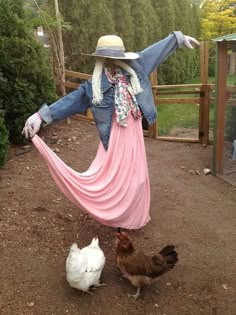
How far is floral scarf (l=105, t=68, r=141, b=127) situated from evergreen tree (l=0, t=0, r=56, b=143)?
2652 millimetres

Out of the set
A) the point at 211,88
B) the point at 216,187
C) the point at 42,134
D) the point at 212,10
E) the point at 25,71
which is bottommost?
the point at 216,187

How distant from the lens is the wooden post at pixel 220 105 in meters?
5.74

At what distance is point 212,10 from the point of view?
49.6 feet

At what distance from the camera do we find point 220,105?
5918mm

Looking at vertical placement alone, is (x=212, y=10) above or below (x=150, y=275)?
above

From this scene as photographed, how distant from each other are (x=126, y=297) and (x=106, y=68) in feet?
6.37

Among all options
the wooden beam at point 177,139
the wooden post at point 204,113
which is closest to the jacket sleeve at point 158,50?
the wooden post at point 204,113

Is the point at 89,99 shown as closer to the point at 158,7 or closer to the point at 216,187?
the point at 216,187

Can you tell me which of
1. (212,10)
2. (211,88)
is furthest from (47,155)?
(212,10)

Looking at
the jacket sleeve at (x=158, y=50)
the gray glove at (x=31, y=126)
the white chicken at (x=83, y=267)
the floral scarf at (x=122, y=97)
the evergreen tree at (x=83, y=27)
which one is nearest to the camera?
the white chicken at (x=83, y=267)

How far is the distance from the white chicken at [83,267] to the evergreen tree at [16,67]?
11.2 ft

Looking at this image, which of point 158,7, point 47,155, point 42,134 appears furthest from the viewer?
point 158,7

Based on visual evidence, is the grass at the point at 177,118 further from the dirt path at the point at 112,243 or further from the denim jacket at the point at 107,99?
the denim jacket at the point at 107,99

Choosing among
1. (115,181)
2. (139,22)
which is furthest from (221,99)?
(139,22)
